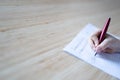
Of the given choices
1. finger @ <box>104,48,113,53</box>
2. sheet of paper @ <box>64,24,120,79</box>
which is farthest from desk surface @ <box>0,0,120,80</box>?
finger @ <box>104,48,113,53</box>

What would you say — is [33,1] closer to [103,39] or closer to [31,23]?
[31,23]

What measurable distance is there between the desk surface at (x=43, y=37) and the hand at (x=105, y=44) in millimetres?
104

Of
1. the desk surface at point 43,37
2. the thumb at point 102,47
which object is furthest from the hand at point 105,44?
the desk surface at point 43,37

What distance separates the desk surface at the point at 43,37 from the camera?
735 mm

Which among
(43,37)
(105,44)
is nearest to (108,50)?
(105,44)

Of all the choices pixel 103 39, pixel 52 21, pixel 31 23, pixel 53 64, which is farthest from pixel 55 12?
pixel 53 64

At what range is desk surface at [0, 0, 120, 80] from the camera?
2.41 feet

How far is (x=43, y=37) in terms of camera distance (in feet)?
2.98

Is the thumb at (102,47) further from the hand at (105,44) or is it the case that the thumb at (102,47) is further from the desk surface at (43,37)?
the desk surface at (43,37)

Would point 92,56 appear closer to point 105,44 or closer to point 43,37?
point 105,44

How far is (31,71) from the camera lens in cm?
72

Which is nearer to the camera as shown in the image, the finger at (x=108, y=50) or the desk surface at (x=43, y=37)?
the desk surface at (x=43, y=37)

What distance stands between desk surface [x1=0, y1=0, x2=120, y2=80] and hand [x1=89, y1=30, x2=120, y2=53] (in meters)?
0.10

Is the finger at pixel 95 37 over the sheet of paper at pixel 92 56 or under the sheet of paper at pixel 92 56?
over
